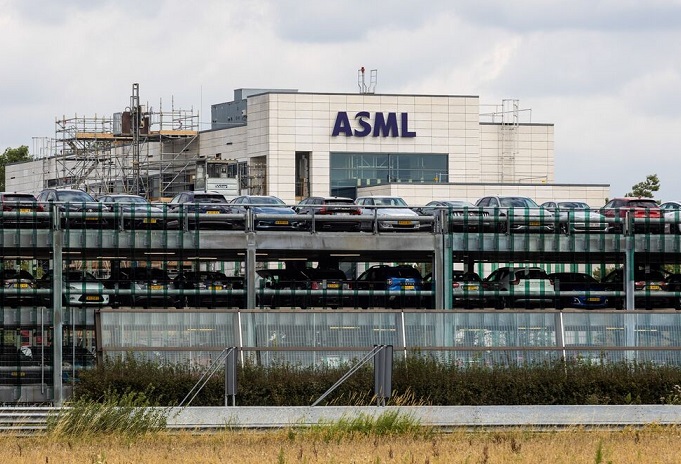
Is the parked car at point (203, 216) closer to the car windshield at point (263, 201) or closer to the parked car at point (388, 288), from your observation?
the car windshield at point (263, 201)

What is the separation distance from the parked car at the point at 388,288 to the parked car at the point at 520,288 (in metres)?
3.00

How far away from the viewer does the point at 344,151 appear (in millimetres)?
108938

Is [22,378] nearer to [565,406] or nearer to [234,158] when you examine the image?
[565,406]

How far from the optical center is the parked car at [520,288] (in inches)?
2339

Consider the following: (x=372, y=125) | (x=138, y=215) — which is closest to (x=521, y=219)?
(x=138, y=215)

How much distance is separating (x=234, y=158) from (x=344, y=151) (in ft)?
29.4

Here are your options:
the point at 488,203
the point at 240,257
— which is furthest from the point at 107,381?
the point at 488,203

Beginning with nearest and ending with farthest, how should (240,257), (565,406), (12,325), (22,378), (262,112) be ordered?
(565,406), (22,378), (12,325), (240,257), (262,112)

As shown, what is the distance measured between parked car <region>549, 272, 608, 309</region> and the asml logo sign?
160 ft

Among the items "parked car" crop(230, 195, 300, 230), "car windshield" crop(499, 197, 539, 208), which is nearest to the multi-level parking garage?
"parked car" crop(230, 195, 300, 230)

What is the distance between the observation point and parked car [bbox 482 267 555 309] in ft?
Answer: 195

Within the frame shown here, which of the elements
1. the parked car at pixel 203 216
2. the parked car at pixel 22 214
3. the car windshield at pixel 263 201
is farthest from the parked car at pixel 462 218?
the parked car at pixel 22 214

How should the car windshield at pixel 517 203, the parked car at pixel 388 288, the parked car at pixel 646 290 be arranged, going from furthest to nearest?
1. the car windshield at pixel 517 203
2. the parked car at pixel 646 290
3. the parked car at pixel 388 288

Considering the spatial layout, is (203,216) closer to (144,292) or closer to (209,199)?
(144,292)
